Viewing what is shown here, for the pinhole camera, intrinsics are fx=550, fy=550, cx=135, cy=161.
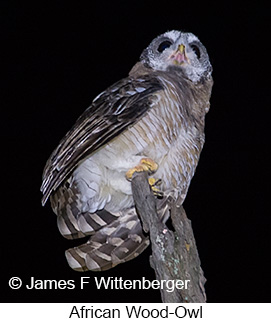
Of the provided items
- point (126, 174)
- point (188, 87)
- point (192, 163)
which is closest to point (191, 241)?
point (126, 174)

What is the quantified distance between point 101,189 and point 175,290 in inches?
35.0

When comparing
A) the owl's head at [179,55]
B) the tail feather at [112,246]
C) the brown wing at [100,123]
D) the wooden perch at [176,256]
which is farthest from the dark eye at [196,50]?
the wooden perch at [176,256]

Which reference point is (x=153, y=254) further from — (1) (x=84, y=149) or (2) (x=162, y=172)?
(2) (x=162, y=172)

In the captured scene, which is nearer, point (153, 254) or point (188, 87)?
point (153, 254)

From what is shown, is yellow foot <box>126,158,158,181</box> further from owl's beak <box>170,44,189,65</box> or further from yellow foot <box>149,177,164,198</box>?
owl's beak <box>170,44,189,65</box>

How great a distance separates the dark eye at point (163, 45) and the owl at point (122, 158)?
128 mm

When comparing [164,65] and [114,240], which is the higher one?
[164,65]

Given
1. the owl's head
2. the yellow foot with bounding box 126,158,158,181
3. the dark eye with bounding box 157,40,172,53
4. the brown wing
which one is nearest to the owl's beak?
the owl's head

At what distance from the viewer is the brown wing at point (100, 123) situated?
8.21 ft

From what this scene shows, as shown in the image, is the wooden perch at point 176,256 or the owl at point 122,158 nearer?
the wooden perch at point 176,256

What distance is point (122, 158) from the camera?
2799 millimetres

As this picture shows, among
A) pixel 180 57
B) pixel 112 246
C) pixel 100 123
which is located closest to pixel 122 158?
pixel 100 123

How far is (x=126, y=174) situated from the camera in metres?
2.83

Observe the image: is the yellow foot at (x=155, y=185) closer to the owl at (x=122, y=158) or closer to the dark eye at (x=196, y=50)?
the owl at (x=122, y=158)
